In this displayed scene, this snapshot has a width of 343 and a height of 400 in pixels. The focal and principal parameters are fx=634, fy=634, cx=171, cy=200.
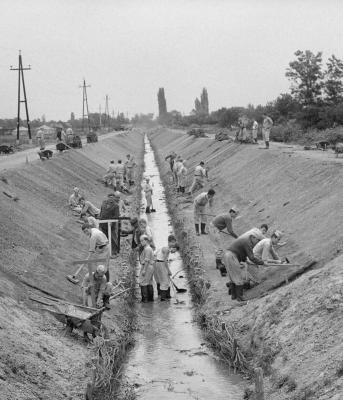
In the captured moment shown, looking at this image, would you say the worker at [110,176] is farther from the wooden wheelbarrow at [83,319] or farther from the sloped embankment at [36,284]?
the wooden wheelbarrow at [83,319]

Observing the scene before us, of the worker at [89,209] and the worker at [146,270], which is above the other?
the worker at [89,209]

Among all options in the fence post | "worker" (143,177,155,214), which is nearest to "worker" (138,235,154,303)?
the fence post

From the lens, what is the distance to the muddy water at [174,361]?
1114 cm

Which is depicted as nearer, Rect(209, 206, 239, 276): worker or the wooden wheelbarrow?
the wooden wheelbarrow

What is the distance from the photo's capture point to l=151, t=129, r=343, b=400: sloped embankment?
396 inches

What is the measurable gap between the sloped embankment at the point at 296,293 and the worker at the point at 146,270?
160cm

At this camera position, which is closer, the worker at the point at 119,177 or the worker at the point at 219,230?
the worker at the point at 219,230

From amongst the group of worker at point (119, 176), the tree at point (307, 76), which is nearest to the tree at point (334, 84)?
the tree at point (307, 76)

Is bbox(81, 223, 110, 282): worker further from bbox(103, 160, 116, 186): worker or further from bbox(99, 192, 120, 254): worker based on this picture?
bbox(103, 160, 116, 186): worker

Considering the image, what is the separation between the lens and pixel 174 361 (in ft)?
41.3

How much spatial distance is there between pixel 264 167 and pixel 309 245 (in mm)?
14454

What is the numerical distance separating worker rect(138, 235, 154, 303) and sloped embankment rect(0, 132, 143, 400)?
1186 millimetres

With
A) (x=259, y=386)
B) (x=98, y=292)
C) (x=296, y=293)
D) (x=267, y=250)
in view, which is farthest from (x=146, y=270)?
(x=259, y=386)

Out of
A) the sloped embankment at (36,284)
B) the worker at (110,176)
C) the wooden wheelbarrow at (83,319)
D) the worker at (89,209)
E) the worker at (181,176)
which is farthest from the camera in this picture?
the worker at (110,176)
